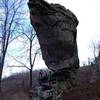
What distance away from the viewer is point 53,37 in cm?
2130

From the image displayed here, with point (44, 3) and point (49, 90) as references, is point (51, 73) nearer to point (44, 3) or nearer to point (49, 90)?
point (49, 90)

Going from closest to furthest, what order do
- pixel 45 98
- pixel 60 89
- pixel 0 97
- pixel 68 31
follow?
pixel 45 98 < pixel 60 89 < pixel 68 31 < pixel 0 97

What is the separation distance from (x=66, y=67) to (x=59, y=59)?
68 centimetres

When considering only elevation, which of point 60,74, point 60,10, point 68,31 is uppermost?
point 60,10

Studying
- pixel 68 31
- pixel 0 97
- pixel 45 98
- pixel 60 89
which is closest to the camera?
pixel 45 98

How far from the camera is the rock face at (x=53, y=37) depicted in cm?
2122

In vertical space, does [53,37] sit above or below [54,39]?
above

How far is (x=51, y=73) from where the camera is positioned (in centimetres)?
2133

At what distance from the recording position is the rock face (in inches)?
835

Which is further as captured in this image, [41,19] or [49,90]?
[41,19]

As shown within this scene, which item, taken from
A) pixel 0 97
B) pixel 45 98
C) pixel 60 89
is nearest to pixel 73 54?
pixel 60 89

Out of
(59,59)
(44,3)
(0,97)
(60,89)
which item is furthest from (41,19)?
(0,97)

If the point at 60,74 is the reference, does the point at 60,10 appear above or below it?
above

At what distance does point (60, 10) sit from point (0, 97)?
19.0m
